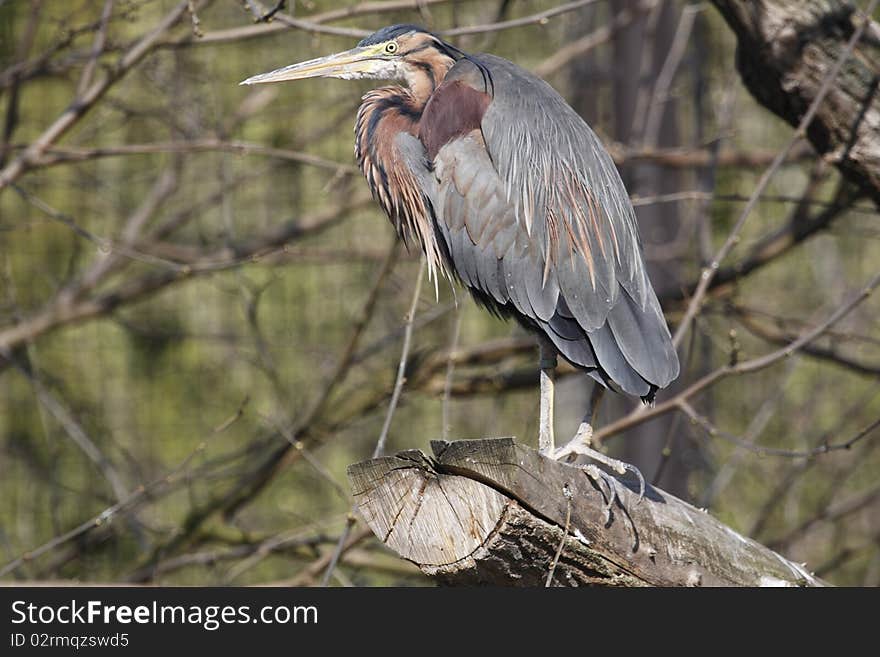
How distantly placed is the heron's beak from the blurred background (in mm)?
97

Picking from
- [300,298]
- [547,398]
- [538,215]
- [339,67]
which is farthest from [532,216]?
[300,298]

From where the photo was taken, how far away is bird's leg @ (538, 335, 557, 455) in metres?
2.22

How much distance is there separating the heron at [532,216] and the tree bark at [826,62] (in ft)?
1.67

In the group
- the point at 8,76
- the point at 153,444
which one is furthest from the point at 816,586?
the point at 153,444

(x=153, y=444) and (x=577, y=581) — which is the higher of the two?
(x=153, y=444)

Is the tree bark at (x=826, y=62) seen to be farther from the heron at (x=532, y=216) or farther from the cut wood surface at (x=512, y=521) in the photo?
the cut wood surface at (x=512, y=521)

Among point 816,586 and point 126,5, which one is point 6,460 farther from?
point 816,586

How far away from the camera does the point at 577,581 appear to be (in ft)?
5.90

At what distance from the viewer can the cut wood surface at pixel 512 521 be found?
1.63 m

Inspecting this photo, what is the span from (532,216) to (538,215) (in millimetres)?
14

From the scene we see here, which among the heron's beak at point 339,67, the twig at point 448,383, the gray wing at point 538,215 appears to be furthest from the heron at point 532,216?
the twig at point 448,383

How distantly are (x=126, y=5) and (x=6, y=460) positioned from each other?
219 centimetres

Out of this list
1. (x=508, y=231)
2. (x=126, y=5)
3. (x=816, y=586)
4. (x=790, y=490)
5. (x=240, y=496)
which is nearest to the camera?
(x=816, y=586)

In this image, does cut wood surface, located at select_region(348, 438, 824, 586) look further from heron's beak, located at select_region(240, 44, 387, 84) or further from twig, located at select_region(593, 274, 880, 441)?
heron's beak, located at select_region(240, 44, 387, 84)
